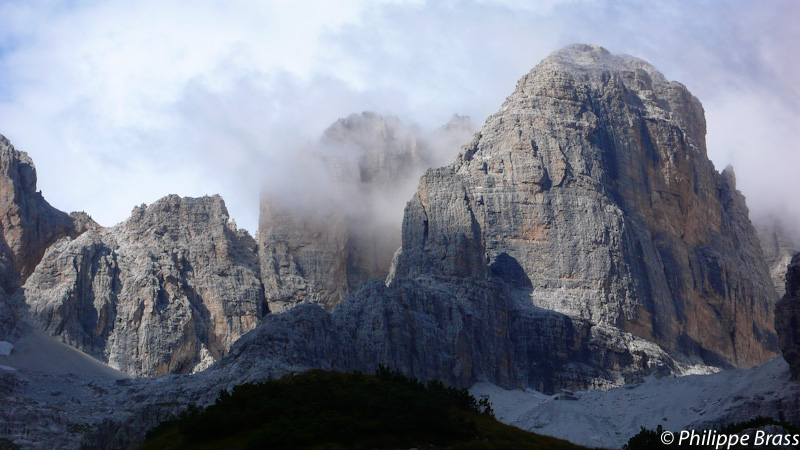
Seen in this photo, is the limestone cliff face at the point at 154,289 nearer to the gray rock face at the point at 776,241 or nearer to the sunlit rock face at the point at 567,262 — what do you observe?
the sunlit rock face at the point at 567,262

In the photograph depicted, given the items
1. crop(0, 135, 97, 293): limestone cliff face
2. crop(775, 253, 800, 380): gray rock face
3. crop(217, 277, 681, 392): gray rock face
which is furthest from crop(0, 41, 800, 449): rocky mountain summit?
crop(775, 253, 800, 380): gray rock face

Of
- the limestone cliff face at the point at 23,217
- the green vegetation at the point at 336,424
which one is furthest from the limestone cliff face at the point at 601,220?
the green vegetation at the point at 336,424

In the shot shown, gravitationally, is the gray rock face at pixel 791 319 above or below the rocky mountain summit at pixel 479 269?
below

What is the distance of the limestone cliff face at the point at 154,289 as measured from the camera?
12450 centimetres

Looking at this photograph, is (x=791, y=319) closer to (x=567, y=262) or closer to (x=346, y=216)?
(x=567, y=262)

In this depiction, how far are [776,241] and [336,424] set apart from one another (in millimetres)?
131896

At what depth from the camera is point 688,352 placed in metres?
134

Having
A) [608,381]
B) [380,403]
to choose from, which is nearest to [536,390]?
[608,381]

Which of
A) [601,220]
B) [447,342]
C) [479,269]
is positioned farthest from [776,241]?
[447,342]

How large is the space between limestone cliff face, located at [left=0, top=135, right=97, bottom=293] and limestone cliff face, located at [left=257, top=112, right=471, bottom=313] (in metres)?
24.2

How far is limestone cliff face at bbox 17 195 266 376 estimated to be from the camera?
124500 millimetres

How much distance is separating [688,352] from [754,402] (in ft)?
179

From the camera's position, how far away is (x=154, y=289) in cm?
12900

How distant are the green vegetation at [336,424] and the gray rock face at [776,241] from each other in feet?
377
